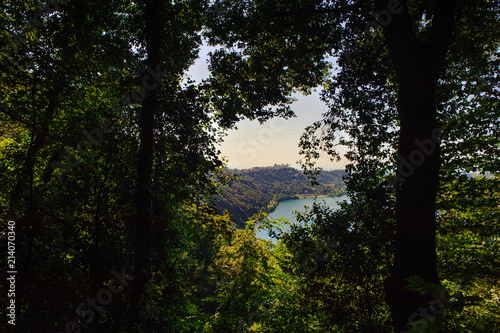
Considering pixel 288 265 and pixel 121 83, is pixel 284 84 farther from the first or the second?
pixel 288 265

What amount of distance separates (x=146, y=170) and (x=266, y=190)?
15315cm

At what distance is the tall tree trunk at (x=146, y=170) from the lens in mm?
5232

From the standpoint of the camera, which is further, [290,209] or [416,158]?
[290,209]

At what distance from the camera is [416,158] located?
3.15 meters

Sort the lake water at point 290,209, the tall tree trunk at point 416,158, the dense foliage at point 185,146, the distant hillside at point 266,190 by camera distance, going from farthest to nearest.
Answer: the distant hillside at point 266,190, the lake water at point 290,209, the dense foliage at point 185,146, the tall tree trunk at point 416,158

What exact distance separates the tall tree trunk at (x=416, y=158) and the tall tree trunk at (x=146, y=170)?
17.0 ft

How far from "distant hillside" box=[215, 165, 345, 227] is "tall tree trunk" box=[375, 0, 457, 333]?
269 feet

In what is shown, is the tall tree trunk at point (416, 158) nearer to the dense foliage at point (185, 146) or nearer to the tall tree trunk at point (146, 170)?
the dense foliage at point (185, 146)

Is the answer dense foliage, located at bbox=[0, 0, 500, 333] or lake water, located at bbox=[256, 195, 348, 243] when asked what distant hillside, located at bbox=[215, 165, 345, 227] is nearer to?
lake water, located at bbox=[256, 195, 348, 243]

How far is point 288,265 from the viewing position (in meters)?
8.85

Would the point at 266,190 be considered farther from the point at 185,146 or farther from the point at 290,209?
the point at 185,146

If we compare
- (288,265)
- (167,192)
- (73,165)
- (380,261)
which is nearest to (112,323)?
(167,192)

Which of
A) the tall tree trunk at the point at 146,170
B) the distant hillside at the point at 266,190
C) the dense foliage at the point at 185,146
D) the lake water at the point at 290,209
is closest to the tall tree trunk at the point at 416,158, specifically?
the dense foliage at the point at 185,146

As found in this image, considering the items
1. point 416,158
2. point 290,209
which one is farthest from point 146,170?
point 290,209
